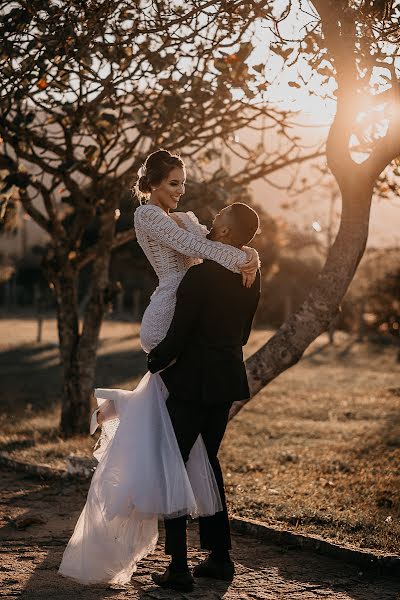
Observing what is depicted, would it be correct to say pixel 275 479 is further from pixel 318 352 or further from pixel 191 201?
pixel 318 352

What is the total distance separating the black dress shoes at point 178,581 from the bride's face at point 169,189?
1.98m

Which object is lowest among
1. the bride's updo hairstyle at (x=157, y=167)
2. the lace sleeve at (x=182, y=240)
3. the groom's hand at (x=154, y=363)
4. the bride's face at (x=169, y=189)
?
the groom's hand at (x=154, y=363)

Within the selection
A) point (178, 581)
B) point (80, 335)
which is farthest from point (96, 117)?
point (178, 581)

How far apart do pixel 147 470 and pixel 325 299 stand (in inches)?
112

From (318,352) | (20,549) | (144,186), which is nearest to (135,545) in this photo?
(20,549)

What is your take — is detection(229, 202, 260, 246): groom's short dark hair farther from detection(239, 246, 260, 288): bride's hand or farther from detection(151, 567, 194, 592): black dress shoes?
detection(151, 567, 194, 592): black dress shoes

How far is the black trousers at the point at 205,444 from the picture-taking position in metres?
4.59

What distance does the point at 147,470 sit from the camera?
453cm

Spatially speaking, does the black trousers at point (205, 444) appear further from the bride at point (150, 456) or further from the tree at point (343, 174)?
the tree at point (343, 174)

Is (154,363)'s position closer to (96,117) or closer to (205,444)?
(205,444)

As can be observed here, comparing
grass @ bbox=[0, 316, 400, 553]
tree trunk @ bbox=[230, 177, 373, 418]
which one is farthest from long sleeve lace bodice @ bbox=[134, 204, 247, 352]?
tree trunk @ bbox=[230, 177, 373, 418]

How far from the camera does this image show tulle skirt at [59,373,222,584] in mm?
4500

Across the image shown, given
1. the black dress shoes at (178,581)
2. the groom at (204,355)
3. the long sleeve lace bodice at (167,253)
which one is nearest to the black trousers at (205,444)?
the groom at (204,355)

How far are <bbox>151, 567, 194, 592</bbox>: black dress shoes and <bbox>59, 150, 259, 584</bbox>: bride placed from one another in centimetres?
18
